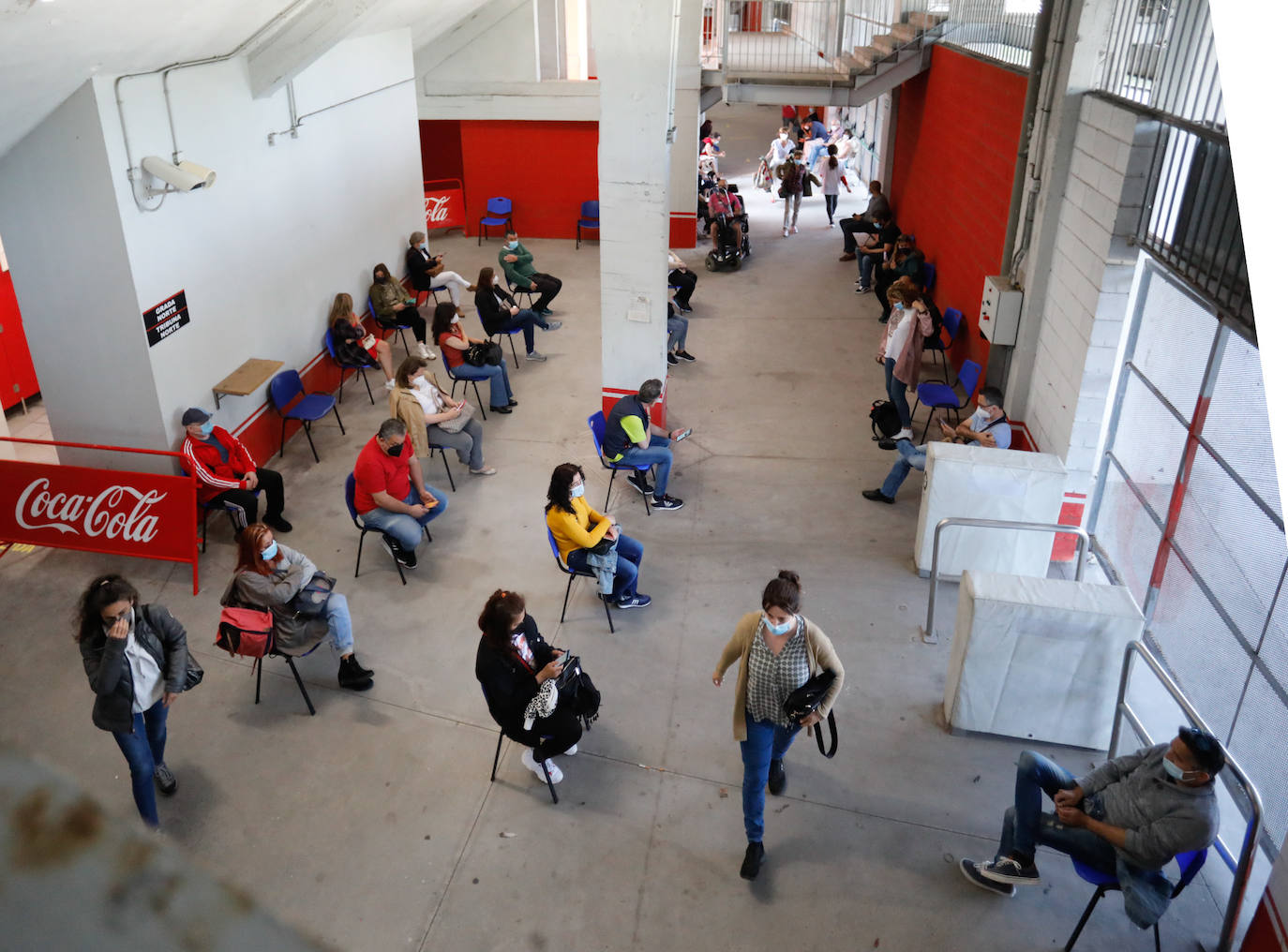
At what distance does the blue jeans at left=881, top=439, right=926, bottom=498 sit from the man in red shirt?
3.71m

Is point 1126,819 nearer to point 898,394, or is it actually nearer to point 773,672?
point 773,672

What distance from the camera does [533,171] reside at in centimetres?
1563

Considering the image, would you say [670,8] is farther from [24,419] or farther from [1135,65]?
[24,419]

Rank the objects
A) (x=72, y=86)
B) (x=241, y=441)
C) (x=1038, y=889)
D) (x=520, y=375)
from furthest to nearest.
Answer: (x=520, y=375) → (x=241, y=441) → (x=72, y=86) → (x=1038, y=889)

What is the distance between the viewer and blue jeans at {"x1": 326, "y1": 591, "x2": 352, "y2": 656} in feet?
19.2

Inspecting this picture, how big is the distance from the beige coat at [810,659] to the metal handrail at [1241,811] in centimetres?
147

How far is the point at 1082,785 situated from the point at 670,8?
5994mm

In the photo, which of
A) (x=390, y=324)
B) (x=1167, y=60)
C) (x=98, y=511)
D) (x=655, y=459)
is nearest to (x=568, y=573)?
(x=655, y=459)

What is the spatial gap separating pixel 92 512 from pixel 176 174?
2.51 metres

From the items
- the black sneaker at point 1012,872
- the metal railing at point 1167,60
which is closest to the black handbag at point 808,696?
the black sneaker at point 1012,872

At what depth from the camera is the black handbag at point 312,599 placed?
5750 millimetres

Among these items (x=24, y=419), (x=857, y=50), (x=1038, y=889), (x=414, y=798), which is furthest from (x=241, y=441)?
(x=857, y=50)

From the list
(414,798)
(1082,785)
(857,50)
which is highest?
(857,50)

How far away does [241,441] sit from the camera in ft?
28.2
